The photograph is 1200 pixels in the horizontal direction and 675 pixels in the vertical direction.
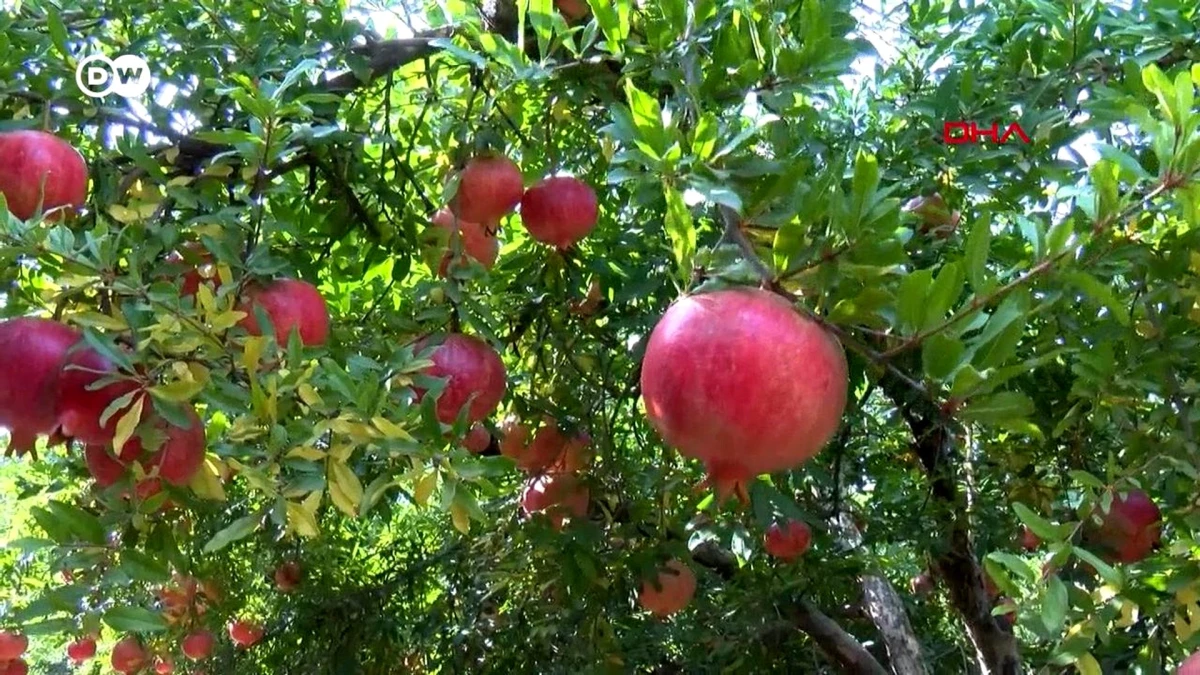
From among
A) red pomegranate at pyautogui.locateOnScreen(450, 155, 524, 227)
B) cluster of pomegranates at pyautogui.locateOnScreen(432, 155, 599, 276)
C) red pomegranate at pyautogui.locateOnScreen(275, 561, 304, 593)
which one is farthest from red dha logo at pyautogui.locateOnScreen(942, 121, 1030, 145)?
red pomegranate at pyautogui.locateOnScreen(275, 561, 304, 593)

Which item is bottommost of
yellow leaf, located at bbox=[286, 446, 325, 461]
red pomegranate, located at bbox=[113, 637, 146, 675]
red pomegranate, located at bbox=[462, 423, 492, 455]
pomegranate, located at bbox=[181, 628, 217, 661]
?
pomegranate, located at bbox=[181, 628, 217, 661]

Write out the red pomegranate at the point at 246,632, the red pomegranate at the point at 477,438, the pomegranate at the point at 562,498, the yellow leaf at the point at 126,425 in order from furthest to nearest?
1. the red pomegranate at the point at 246,632
2. the pomegranate at the point at 562,498
3. the red pomegranate at the point at 477,438
4. the yellow leaf at the point at 126,425

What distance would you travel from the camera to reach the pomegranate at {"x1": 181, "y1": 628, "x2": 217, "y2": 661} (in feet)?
11.2

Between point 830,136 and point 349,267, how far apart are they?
95cm

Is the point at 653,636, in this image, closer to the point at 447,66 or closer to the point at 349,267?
the point at 349,267

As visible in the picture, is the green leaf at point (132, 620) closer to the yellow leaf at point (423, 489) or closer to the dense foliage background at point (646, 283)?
the dense foliage background at point (646, 283)

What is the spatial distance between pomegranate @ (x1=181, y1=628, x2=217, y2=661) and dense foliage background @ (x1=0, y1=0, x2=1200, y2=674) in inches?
18.5

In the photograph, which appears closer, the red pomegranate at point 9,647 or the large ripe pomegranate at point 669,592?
the large ripe pomegranate at point 669,592

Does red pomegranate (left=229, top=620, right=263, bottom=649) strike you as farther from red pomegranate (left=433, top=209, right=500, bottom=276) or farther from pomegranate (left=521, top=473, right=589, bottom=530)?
red pomegranate (left=433, top=209, right=500, bottom=276)

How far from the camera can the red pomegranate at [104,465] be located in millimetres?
1190

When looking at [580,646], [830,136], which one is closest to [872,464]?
[580,646]

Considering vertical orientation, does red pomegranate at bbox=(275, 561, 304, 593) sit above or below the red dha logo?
below

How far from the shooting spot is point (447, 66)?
1.87 m

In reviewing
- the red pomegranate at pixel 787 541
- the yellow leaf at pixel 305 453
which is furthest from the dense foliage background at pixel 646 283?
the red pomegranate at pixel 787 541
